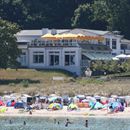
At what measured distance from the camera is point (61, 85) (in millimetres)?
83500

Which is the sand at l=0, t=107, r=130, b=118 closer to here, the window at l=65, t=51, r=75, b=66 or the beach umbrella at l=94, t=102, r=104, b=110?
the beach umbrella at l=94, t=102, r=104, b=110

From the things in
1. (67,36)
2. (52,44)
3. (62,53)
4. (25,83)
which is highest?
(67,36)

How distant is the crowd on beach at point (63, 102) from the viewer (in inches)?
2837

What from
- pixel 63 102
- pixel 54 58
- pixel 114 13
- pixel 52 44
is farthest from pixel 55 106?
pixel 114 13

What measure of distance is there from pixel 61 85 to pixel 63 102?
8.03 meters

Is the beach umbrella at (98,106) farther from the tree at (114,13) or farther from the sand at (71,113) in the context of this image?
the tree at (114,13)

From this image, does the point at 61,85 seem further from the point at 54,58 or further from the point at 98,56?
the point at 98,56

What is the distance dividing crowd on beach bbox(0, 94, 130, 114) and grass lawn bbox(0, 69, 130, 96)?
9.09 feet

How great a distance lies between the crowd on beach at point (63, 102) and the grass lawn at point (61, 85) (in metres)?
2.77

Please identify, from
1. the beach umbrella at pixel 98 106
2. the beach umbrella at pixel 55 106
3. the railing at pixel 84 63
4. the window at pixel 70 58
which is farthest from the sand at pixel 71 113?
the window at pixel 70 58

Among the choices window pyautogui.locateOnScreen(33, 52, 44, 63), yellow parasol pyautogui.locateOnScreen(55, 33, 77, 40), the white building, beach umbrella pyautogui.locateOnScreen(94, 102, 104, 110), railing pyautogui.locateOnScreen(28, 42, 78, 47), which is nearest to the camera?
beach umbrella pyautogui.locateOnScreen(94, 102, 104, 110)

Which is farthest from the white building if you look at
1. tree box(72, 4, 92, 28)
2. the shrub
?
tree box(72, 4, 92, 28)

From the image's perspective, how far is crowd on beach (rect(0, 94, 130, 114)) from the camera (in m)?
72.1

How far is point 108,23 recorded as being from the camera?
131 meters
